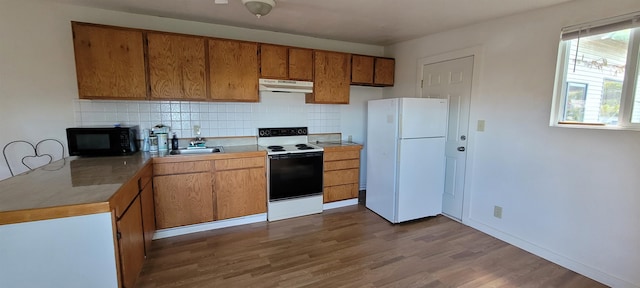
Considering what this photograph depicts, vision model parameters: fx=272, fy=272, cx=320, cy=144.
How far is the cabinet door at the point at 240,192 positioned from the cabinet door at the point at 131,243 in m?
0.87

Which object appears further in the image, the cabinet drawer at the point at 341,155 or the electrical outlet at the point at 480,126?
the cabinet drawer at the point at 341,155

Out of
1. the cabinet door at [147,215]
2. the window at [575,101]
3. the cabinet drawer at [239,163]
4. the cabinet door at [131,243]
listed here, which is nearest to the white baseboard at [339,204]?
the cabinet drawer at [239,163]

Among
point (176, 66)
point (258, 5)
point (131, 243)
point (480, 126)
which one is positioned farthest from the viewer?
point (480, 126)

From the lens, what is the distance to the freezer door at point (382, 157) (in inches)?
123

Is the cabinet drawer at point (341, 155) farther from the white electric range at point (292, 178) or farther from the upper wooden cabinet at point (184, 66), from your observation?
the upper wooden cabinet at point (184, 66)

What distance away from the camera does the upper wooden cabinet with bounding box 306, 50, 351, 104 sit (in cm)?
352

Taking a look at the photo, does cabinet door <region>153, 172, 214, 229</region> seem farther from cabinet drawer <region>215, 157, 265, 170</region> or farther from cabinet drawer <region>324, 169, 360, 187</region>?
cabinet drawer <region>324, 169, 360, 187</region>

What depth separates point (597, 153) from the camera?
212cm

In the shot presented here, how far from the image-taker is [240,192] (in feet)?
9.95

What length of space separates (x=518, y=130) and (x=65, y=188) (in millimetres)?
3535

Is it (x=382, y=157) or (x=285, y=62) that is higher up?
(x=285, y=62)

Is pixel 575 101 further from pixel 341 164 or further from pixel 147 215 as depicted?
pixel 147 215

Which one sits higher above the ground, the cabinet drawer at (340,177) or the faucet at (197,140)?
the faucet at (197,140)

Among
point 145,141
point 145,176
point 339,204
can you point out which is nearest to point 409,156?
point 339,204
